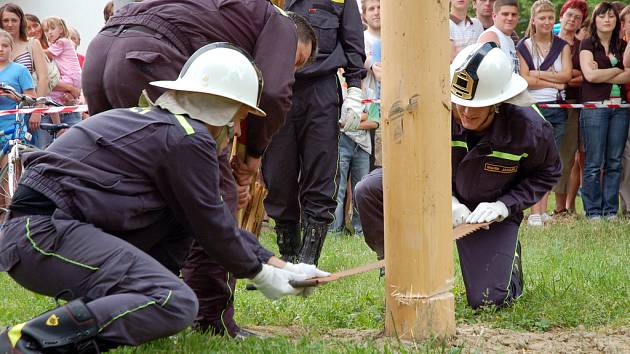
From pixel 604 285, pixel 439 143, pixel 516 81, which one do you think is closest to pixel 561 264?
pixel 604 285

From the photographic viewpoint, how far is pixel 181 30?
17.1 feet

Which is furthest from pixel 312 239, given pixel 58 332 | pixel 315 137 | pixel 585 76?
pixel 585 76

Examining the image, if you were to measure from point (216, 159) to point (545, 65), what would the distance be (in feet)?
24.5

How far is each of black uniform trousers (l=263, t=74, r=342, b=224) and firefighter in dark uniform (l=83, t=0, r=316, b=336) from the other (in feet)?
7.24

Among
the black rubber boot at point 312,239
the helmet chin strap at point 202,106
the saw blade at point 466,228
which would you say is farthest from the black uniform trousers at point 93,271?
the black rubber boot at point 312,239

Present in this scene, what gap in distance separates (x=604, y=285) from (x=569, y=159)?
218 inches

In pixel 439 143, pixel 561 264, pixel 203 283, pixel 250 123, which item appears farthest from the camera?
pixel 561 264

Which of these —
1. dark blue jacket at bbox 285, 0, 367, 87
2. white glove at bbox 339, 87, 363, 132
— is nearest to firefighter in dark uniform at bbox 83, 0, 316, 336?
dark blue jacket at bbox 285, 0, 367, 87

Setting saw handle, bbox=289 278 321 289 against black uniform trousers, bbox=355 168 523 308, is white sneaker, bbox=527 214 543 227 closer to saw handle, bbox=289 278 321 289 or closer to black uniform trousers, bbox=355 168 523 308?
black uniform trousers, bbox=355 168 523 308

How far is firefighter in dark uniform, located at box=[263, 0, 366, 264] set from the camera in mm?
7758

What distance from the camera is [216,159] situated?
167 inches

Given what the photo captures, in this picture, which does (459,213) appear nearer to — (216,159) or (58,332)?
(216,159)

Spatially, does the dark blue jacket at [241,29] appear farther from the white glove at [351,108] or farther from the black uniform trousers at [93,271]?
the white glove at [351,108]

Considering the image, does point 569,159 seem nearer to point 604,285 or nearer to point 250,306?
point 604,285
